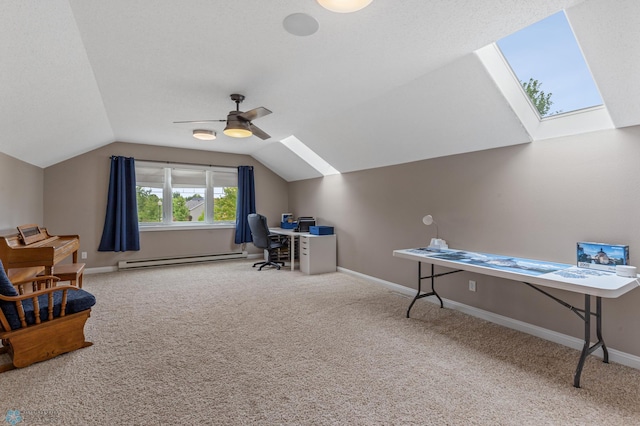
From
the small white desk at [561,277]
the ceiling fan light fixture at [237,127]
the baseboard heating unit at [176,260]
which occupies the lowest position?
the baseboard heating unit at [176,260]

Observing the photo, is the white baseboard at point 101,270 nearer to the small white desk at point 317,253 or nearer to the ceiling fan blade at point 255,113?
→ the small white desk at point 317,253

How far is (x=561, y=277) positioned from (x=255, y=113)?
292 centimetres

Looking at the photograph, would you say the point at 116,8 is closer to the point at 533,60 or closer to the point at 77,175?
the point at 533,60

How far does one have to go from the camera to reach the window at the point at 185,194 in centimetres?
557

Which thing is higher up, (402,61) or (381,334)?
(402,61)

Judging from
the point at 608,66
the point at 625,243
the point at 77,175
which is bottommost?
the point at 625,243

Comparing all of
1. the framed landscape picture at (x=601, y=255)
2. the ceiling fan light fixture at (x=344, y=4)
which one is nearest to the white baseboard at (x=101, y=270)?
the ceiling fan light fixture at (x=344, y=4)

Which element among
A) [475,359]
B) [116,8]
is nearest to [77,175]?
[116,8]

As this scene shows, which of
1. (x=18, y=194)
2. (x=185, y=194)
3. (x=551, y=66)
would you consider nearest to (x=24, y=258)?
(x=18, y=194)

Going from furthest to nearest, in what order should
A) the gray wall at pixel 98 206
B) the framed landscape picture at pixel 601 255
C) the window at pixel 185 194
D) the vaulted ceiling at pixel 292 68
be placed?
1. the window at pixel 185 194
2. the gray wall at pixel 98 206
3. the framed landscape picture at pixel 601 255
4. the vaulted ceiling at pixel 292 68

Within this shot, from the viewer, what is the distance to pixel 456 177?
3379 mm

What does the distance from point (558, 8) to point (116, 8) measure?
2.70 meters

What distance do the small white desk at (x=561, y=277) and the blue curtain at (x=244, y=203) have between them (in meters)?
4.08

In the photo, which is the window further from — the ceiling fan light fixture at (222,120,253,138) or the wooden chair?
the wooden chair
